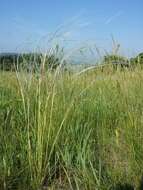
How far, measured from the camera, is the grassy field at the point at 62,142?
2.50 meters

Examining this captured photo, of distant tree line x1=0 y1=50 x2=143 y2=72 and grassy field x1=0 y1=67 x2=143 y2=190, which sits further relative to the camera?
distant tree line x1=0 y1=50 x2=143 y2=72

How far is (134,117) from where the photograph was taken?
108 inches

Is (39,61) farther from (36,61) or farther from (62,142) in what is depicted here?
(62,142)

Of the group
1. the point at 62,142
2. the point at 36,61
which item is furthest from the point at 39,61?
the point at 62,142

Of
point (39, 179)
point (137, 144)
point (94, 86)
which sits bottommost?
point (39, 179)

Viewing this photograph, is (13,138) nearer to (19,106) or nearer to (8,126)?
(8,126)

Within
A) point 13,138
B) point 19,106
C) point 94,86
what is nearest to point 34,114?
point 13,138

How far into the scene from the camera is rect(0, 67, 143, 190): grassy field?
98.5 inches

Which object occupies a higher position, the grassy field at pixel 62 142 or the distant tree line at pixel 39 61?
the distant tree line at pixel 39 61

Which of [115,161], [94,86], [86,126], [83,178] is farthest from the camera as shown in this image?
[94,86]

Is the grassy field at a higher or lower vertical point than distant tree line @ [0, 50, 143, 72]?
lower

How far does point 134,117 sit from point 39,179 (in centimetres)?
72

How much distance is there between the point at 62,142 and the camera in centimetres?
284

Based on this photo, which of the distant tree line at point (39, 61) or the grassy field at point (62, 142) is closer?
the grassy field at point (62, 142)
